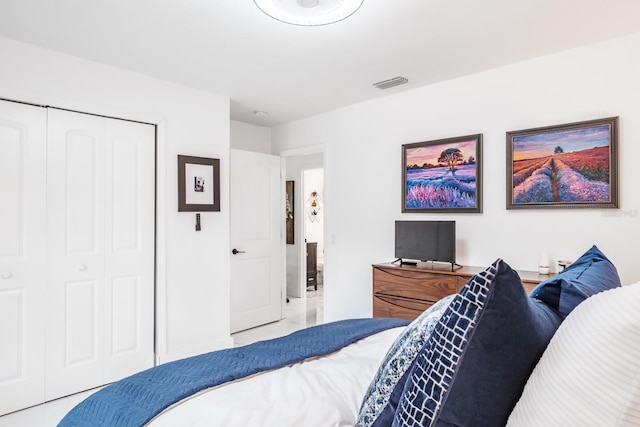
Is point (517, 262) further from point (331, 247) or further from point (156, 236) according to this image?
point (156, 236)

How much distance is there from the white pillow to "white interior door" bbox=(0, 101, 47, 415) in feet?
10.3

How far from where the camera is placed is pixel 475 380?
0.72 metres

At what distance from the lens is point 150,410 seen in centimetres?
117

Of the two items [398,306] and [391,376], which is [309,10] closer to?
[391,376]

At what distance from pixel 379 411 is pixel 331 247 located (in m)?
3.40

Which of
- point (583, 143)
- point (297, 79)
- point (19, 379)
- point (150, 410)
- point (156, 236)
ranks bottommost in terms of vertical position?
point (19, 379)

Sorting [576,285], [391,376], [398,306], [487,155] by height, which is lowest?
[398,306]

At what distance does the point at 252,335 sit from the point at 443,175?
8.83 feet

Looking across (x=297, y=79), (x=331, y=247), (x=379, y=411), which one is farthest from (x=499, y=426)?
(x=331, y=247)

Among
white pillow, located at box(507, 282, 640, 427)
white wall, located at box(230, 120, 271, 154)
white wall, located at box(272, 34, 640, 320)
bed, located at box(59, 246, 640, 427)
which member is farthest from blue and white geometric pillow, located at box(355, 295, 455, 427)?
white wall, located at box(230, 120, 271, 154)

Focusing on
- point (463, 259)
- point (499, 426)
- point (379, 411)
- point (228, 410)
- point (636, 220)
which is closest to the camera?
point (499, 426)

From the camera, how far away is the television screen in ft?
10.4

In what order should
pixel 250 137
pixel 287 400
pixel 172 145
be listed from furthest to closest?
1. pixel 250 137
2. pixel 172 145
3. pixel 287 400

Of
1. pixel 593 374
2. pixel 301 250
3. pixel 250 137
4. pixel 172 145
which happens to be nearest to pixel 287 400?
pixel 593 374
